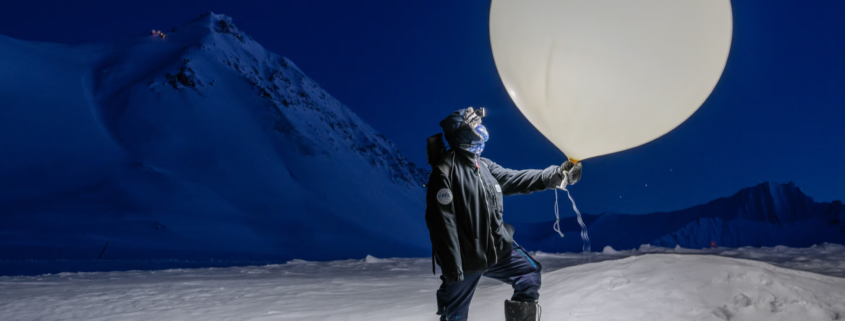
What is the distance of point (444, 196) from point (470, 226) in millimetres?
230

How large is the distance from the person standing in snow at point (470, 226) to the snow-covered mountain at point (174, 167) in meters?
27.2

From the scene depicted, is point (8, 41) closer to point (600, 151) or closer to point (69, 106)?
point (69, 106)

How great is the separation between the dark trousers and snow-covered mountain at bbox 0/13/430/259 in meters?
27.1

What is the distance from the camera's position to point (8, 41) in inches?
2263

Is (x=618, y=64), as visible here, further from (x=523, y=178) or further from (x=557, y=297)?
(x=557, y=297)

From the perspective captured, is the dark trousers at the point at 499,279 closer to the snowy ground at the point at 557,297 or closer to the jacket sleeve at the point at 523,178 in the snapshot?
the jacket sleeve at the point at 523,178

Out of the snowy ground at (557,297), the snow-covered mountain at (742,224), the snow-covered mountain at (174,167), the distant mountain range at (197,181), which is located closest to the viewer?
the snowy ground at (557,297)

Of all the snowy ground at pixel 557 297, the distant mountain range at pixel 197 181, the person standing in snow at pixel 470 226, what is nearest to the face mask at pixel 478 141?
the person standing in snow at pixel 470 226

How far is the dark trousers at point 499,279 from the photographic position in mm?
2582

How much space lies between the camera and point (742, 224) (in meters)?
43.0

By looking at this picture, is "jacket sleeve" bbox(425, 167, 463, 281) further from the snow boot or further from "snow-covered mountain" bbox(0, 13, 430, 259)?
"snow-covered mountain" bbox(0, 13, 430, 259)

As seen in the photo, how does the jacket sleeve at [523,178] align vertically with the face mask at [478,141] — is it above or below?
below

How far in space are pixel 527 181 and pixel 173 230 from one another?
123 feet

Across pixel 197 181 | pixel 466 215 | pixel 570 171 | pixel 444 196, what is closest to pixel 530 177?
pixel 570 171
